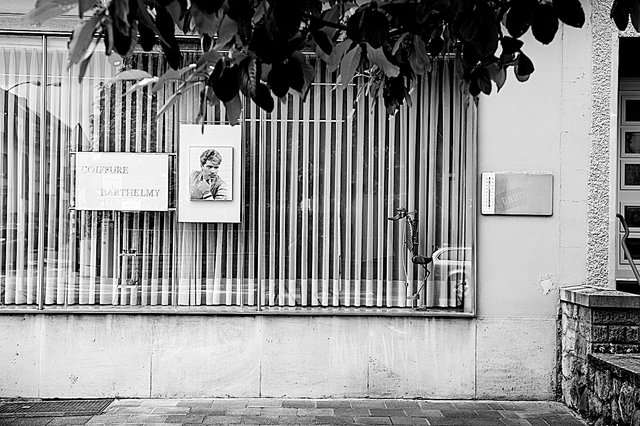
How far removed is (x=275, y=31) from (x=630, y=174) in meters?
7.58

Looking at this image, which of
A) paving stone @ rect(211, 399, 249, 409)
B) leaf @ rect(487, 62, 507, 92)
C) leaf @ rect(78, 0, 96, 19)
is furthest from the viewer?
paving stone @ rect(211, 399, 249, 409)

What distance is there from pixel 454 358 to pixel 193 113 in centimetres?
341

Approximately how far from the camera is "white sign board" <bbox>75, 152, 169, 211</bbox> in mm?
8148

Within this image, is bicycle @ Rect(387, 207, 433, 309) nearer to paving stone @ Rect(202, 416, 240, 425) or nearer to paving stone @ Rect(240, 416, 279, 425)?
paving stone @ Rect(240, 416, 279, 425)

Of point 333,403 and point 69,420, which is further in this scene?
point 333,403

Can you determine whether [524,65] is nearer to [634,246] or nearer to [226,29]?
[226,29]

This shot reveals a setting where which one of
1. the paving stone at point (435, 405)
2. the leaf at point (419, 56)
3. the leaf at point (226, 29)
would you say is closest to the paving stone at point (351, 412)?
the paving stone at point (435, 405)

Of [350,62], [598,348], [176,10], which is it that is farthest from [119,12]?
[598,348]

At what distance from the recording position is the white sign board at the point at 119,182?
Result: 26.7ft

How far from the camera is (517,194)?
26.6ft

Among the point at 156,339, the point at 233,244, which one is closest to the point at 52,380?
the point at 156,339

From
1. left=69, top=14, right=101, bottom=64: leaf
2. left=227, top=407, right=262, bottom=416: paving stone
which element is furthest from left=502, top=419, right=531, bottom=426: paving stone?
left=69, top=14, right=101, bottom=64: leaf

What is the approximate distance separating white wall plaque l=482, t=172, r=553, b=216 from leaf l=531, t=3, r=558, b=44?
4499 millimetres

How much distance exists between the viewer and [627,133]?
983 cm
